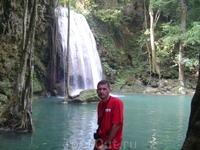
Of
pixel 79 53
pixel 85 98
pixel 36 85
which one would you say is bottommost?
pixel 85 98

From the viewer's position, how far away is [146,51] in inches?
965

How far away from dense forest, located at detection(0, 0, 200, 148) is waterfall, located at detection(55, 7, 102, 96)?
1281 millimetres

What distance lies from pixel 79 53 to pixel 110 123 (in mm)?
17436

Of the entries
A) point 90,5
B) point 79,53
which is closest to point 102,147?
point 79,53

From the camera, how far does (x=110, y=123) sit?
2529 mm

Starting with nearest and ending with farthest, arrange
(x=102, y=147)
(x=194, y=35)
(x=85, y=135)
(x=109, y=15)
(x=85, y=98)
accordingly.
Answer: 1. (x=102, y=147)
2. (x=85, y=135)
3. (x=85, y=98)
4. (x=194, y=35)
5. (x=109, y=15)

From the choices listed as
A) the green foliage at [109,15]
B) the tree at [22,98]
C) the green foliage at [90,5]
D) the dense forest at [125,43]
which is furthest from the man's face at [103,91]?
the green foliage at [90,5]

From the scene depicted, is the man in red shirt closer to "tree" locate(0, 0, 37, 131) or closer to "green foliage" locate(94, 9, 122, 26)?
"tree" locate(0, 0, 37, 131)

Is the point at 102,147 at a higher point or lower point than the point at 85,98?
higher

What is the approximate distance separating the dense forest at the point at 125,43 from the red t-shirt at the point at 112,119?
10.3 m

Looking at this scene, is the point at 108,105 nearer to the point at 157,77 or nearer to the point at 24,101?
the point at 24,101

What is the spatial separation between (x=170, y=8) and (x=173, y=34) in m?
3.56

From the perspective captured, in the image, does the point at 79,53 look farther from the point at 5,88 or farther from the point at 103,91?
the point at 103,91

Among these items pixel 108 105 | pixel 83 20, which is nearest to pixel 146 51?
pixel 83 20
